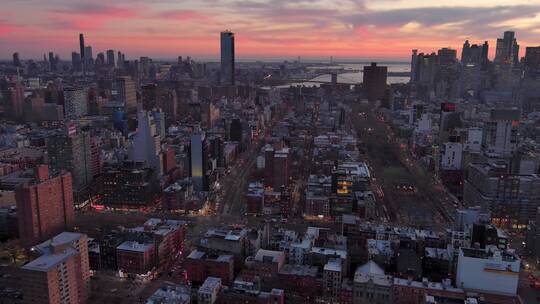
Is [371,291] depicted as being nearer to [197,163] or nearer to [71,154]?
[197,163]

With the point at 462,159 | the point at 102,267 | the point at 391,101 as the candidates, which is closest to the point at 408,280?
the point at 102,267

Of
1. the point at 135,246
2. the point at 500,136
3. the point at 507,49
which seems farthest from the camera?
the point at 507,49

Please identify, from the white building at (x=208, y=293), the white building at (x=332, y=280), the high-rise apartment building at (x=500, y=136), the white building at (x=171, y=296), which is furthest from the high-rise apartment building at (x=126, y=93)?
the white building at (x=332, y=280)

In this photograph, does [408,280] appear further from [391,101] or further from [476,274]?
[391,101]

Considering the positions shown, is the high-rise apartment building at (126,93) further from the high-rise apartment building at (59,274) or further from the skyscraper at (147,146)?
the high-rise apartment building at (59,274)

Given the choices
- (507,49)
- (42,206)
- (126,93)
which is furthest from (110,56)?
(42,206)
